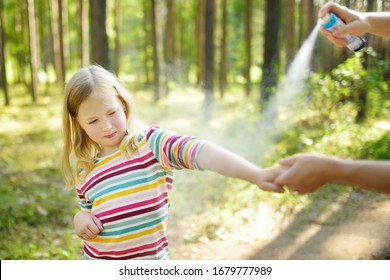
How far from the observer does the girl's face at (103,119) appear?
5.34ft

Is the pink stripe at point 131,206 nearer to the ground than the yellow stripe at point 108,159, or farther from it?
nearer to the ground

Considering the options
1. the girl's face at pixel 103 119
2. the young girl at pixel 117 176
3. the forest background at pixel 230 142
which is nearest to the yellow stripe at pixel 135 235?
the young girl at pixel 117 176

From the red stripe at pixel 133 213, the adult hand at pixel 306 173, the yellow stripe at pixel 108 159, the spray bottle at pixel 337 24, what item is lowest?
the red stripe at pixel 133 213

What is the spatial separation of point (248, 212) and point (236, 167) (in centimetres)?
289

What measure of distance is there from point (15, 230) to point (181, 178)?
2.09 m

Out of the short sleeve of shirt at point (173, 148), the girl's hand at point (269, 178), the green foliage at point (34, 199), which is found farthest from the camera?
the green foliage at point (34, 199)

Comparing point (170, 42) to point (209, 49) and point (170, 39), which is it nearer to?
point (170, 39)

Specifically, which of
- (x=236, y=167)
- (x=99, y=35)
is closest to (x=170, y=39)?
(x=99, y=35)

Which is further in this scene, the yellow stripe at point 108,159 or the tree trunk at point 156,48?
the tree trunk at point 156,48

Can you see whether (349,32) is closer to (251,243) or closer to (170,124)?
(251,243)

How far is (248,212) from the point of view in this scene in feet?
13.5

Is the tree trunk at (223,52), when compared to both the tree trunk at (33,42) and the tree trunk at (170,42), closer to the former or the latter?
the tree trunk at (170,42)

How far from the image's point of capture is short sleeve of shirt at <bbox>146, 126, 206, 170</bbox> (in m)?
1.40
